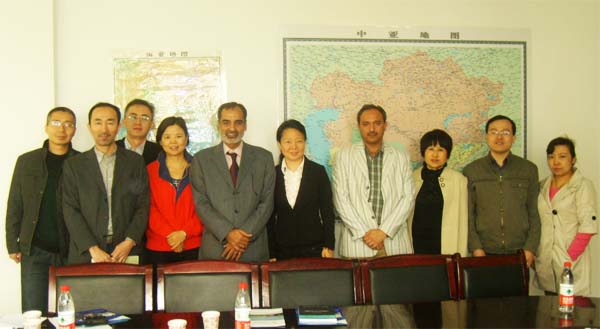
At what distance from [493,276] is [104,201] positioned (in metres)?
2.34

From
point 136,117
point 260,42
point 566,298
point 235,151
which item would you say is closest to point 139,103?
point 136,117

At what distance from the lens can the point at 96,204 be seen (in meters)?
3.36

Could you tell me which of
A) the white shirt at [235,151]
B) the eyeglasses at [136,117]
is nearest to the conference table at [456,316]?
the white shirt at [235,151]

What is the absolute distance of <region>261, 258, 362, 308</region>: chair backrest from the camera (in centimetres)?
279

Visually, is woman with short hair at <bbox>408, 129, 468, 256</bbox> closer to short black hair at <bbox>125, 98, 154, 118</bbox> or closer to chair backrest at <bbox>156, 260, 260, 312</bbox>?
chair backrest at <bbox>156, 260, 260, 312</bbox>

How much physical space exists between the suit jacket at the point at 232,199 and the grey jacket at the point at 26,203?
0.91 meters

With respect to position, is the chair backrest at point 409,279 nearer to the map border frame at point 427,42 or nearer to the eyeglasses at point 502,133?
the eyeglasses at point 502,133

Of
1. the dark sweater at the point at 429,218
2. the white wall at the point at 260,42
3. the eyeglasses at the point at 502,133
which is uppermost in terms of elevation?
the white wall at the point at 260,42

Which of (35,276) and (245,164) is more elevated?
(245,164)

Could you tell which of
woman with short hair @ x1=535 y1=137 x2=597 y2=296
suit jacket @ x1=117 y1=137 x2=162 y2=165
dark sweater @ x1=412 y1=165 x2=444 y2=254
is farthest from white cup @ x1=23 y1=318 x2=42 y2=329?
woman with short hair @ x1=535 y1=137 x2=597 y2=296

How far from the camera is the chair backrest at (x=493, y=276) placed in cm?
294

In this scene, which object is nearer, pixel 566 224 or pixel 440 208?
pixel 440 208

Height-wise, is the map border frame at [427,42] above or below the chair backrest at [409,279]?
above

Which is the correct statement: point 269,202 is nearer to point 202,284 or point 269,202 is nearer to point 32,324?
point 202,284
